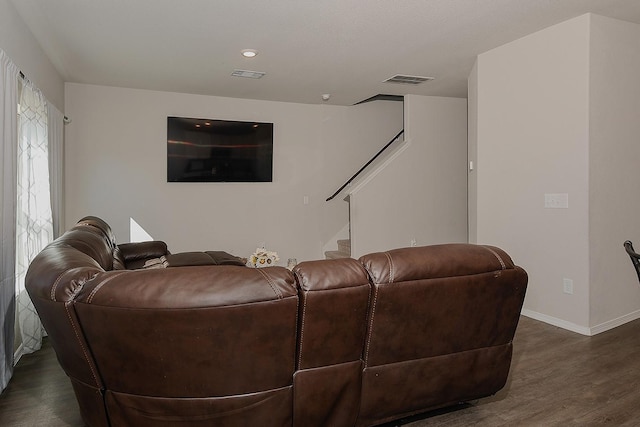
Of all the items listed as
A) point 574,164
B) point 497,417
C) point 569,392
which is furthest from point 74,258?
point 574,164

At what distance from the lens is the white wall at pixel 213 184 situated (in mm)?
5695

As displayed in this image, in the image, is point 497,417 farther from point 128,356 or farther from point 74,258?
point 74,258

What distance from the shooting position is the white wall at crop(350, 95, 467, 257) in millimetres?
6375

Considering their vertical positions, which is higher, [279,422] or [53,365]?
[279,422]

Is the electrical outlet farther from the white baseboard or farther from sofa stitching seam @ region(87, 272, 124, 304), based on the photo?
sofa stitching seam @ region(87, 272, 124, 304)

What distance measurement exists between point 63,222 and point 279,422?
189 inches

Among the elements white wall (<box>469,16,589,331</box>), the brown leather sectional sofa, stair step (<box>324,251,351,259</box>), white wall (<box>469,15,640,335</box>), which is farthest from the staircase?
the brown leather sectional sofa

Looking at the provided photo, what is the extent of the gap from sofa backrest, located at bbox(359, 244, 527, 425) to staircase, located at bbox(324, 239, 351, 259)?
170 inches

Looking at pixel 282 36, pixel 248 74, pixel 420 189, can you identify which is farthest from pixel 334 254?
pixel 282 36

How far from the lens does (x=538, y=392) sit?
2598 millimetres

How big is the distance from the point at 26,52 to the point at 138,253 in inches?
81.0

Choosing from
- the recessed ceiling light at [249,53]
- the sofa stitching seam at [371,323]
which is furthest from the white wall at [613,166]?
the recessed ceiling light at [249,53]

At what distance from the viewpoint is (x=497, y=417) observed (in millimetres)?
2291

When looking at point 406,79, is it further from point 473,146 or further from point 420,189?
point 420,189
